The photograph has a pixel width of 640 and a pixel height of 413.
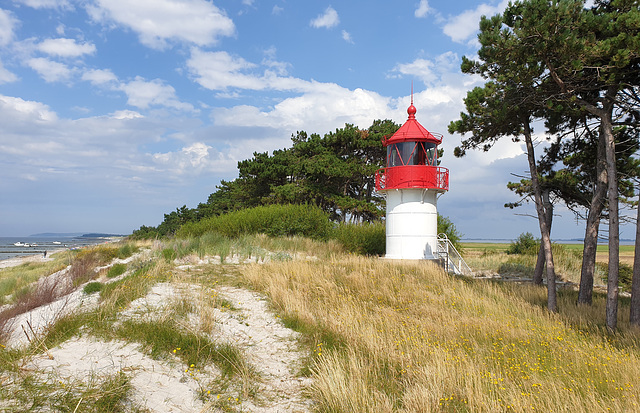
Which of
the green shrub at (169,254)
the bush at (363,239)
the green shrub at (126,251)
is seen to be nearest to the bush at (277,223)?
the bush at (363,239)

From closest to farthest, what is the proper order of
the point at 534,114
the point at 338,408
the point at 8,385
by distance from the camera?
the point at 8,385 → the point at 338,408 → the point at 534,114

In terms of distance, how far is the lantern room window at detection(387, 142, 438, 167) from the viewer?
16953 mm

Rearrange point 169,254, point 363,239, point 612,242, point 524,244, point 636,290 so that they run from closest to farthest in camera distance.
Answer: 1. point 636,290
2. point 612,242
3. point 169,254
4. point 363,239
5. point 524,244

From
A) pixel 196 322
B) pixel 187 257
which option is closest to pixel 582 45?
pixel 196 322

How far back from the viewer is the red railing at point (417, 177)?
16906 mm

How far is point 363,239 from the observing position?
2186 centimetres

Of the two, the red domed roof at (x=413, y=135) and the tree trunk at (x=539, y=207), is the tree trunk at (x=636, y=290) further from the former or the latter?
the red domed roof at (x=413, y=135)

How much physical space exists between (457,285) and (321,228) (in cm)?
1233

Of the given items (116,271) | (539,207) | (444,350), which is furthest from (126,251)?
(539,207)

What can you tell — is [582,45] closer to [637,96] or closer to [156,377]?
[637,96]

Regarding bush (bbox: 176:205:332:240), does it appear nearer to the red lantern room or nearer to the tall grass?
the red lantern room

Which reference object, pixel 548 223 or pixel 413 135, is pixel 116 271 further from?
pixel 548 223

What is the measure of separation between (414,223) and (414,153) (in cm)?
296

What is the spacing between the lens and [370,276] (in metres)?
12.1
